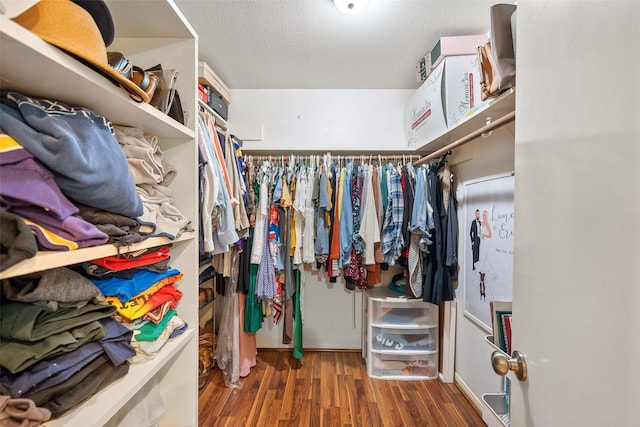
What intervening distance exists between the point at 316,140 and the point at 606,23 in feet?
6.13

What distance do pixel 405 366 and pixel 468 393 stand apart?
43cm

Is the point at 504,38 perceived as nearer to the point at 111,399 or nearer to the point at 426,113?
the point at 426,113

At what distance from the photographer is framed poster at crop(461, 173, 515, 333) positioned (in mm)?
1395

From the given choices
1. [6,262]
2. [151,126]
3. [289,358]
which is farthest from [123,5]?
[289,358]

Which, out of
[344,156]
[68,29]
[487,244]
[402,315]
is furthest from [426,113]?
[68,29]

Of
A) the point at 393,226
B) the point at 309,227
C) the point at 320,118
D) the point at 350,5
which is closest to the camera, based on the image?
the point at 350,5

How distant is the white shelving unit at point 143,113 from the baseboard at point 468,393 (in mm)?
1735

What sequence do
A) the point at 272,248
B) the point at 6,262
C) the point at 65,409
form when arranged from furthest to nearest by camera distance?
the point at 272,248 < the point at 65,409 < the point at 6,262

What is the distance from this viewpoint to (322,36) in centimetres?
156

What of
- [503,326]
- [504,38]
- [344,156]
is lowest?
[503,326]

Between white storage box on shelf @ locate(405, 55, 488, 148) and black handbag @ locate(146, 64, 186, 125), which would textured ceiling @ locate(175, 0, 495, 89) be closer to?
white storage box on shelf @ locate(405, 55, 488, 148)

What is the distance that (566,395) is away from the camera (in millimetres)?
497

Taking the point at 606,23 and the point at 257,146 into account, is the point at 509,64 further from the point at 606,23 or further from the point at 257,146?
the point at 257,146

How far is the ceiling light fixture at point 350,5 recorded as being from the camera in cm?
127
